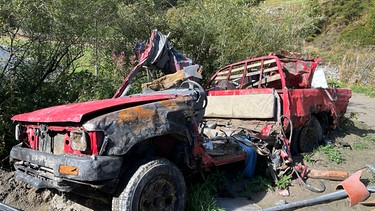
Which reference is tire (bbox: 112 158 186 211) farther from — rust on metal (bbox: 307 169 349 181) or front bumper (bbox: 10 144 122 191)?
rust on metal (bbox: 307 169 349 181)

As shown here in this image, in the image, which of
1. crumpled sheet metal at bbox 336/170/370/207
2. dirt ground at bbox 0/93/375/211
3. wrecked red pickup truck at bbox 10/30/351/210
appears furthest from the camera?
crumpled sheet metal at bbox 336/170/370/207

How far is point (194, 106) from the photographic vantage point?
373 centimetres

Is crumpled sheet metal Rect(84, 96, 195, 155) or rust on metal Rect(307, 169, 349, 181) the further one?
rust on metal Rect(307, 169, 349, 181)

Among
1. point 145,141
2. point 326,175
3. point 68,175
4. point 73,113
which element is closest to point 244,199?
point 326,175

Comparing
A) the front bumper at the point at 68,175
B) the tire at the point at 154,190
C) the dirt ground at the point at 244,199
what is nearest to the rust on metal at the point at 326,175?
the dirt ground at the point at 244,199

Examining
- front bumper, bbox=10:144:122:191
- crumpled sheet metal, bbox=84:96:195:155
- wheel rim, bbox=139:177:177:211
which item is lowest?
wheel rim, bbox=139:177:177:211

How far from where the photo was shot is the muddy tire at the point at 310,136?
6.03 metres

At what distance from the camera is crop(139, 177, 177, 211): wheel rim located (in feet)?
10.2

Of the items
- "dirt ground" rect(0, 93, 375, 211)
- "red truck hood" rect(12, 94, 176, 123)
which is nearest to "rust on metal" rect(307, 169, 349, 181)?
"dirt ground" rect(0, 93, 375, 211)

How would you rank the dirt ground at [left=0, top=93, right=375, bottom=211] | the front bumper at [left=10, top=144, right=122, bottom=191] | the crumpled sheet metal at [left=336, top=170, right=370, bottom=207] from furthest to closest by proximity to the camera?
1. the crumpled sheet metal at [left=336, top=170, right=370, bottom=207]
2. the dirt ground at [left=0, top=93, right=375, bottom=211]
3. the front bumper at [left=10, top=144, right=122, bottom=191]

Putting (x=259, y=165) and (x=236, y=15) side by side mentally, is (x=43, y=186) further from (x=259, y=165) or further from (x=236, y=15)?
(x=236, y=15)

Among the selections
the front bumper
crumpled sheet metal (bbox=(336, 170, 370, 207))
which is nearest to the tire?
the front bumper

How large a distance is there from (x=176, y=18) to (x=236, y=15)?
1934 millimetres

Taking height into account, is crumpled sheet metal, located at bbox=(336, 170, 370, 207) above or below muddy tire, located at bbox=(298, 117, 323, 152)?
below
